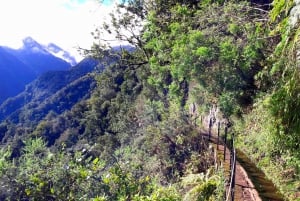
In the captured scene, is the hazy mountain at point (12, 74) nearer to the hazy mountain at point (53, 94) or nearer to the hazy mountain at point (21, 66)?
the hazy mountain at point (21, 66)

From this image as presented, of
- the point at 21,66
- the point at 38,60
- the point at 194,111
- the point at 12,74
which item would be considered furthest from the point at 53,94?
the point at 38,60

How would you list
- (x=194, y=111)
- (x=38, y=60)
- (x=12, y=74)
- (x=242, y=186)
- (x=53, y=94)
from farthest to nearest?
(x=38, y=60), (x=12, y=74), (x=53, y=94), (x=194, y=111), (x=242, y=186)

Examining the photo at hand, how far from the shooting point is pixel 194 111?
19391 millimetres

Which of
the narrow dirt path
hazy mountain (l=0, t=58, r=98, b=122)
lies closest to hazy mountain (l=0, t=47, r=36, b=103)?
hazy mountain (l=0, t=58, r=98, b=122)

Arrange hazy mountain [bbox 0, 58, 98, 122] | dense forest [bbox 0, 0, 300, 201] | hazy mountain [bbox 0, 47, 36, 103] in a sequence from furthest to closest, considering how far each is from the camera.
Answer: hazy mountain [bbox 0, 47, 36, 103], hazy mountain [bbox 0, 58, 98, 122], dense forest [bbox 0, 0, 300, 201]

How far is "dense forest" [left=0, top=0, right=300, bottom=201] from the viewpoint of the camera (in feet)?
19.3

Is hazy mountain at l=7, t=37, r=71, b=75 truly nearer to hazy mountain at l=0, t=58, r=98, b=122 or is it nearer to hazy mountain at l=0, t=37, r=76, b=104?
hazy mountain at l=0, t=37, r=76, b=104

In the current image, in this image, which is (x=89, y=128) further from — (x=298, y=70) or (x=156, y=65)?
(x=298, y=70)

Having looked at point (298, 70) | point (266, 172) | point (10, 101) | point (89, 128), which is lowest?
point (10, 101)

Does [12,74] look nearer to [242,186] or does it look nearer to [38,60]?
[38,60]

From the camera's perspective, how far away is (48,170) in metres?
6.61

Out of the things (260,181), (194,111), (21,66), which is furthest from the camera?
(21,66)

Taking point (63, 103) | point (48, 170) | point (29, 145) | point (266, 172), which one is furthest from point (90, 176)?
point (63, 103)

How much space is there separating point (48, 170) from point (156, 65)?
10911mm
